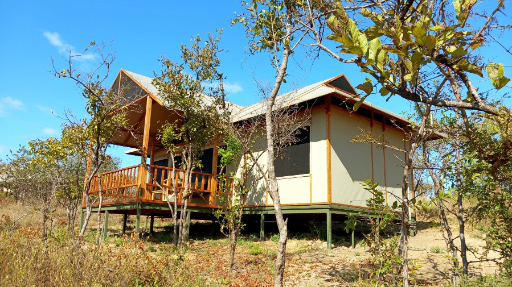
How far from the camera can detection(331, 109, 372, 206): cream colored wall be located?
1021 centimetres

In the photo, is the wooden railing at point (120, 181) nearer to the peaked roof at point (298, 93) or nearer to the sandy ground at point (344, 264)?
the peaked roof at point (298, 93)

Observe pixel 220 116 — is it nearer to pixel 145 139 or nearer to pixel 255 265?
pixel 145 139

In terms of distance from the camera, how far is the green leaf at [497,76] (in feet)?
7.64

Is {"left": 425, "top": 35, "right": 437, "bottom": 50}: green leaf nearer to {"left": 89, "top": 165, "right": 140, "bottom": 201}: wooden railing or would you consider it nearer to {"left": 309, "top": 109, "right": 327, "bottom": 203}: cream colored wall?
{"left": 309, "top": 109, "right": 327, "bottom": 203}: cream colored wall

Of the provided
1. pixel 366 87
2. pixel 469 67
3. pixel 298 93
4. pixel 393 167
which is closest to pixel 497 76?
pixel 469 67

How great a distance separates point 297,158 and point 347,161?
4.44 feet

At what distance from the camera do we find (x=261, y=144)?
11625mm

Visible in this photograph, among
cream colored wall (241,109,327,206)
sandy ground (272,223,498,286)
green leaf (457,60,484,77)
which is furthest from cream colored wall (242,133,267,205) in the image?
green leaf (457,60,484,77)

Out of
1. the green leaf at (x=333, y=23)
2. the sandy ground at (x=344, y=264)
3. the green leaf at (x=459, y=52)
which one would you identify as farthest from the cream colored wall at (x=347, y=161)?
the green leaf at (x=459, y=52)

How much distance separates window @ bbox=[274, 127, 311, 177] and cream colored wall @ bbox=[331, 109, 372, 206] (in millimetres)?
734

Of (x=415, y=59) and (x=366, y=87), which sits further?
(x=366, y=87)

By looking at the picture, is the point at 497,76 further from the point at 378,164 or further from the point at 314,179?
the point at 378,164

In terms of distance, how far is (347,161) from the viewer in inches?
419

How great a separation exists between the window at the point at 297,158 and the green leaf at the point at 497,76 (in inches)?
314
